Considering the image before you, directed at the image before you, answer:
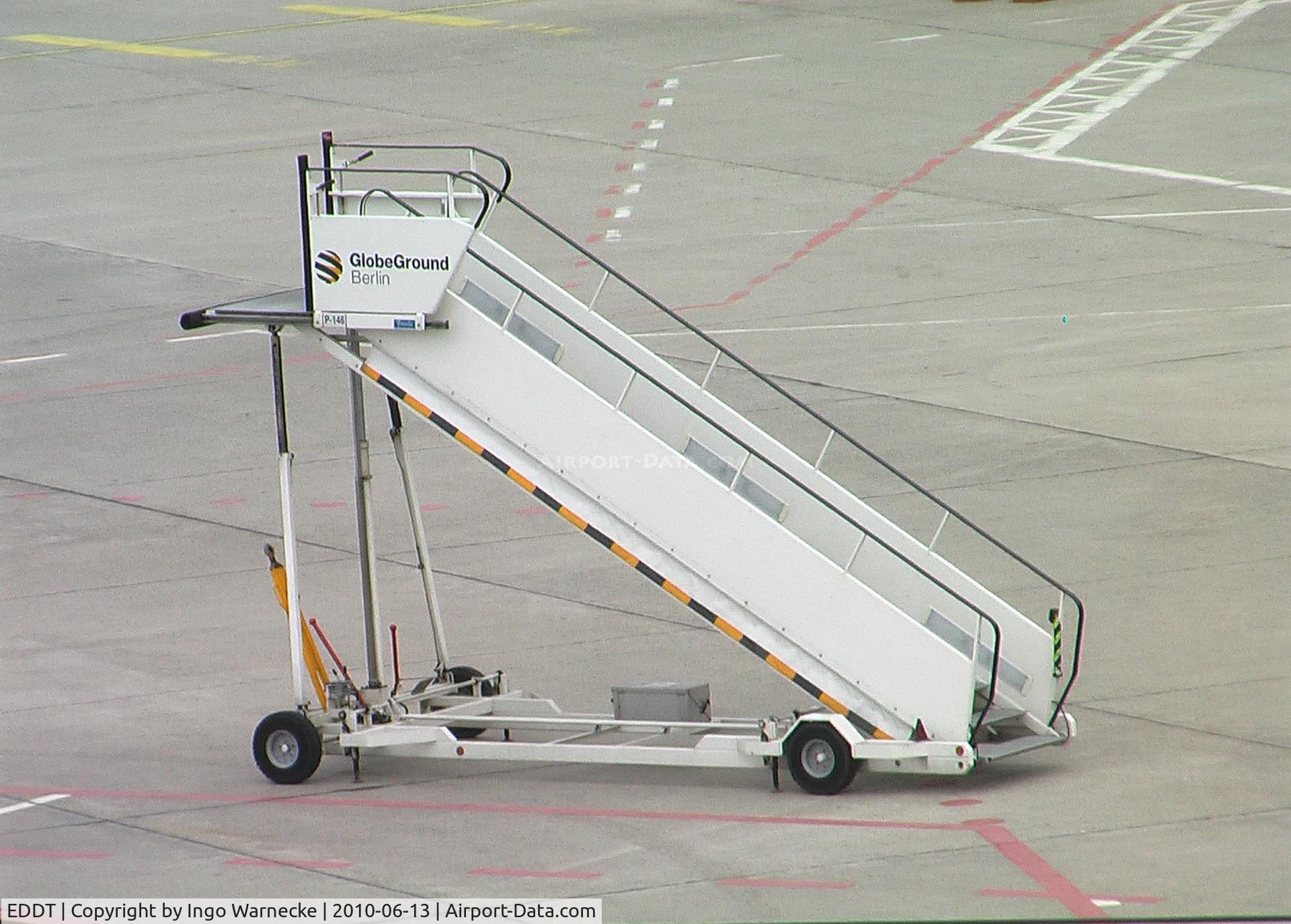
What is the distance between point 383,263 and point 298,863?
4.35 meters

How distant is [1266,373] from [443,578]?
11.2 meters

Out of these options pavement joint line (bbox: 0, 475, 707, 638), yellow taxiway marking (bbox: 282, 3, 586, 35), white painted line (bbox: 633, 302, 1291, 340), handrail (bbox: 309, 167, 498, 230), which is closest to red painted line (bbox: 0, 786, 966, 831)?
handrail (bbox: 309, 167, 498, 230)

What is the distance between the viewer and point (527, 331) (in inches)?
647

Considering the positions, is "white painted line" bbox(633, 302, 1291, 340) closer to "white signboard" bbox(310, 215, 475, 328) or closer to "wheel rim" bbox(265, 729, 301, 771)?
"white signboard" bbox(310, 215, 475, 328)

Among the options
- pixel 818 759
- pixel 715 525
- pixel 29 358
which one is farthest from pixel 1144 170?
pixel 818 759

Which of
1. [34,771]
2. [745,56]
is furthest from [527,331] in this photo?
[745,56]

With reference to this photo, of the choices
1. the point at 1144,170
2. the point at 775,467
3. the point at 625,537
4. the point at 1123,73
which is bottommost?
the point at 625,537

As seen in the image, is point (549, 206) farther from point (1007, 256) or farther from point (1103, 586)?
point (1103, 586)

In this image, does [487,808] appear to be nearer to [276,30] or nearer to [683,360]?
[683,360]

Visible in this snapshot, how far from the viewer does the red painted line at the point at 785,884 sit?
1345 centimetres

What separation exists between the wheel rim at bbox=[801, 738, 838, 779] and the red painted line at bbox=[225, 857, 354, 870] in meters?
3.30

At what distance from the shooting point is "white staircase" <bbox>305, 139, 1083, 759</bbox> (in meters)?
15.2

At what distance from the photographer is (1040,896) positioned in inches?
515

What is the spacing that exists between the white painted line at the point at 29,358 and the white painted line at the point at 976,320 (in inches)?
324
